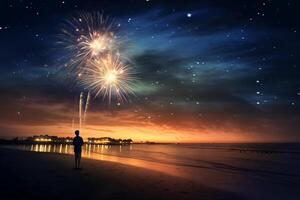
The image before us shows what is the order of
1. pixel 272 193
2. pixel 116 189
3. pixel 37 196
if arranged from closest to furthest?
pixel 37 196 < pixel 116 189 < pixel 272 193

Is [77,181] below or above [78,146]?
below

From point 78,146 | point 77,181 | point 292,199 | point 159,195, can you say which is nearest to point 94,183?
point 77,181

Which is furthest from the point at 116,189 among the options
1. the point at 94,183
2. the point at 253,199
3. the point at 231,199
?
the point at 253,199

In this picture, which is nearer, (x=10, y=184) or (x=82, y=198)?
(x=82, y=198)

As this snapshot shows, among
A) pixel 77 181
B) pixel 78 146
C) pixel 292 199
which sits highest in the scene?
pixel 78 146

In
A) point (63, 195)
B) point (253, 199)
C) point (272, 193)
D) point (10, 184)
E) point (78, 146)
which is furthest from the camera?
point (78, 146)

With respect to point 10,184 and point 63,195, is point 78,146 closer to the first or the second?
point 10,184

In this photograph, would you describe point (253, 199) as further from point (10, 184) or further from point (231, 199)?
point (10, 184)

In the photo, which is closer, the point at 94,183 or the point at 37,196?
the point at 37,196

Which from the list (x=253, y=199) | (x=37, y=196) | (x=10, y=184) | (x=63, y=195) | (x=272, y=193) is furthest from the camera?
(x=272, y=193)
